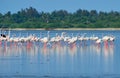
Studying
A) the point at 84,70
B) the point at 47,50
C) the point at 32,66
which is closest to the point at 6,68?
the point at 32,66

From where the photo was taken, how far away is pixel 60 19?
10075 cm

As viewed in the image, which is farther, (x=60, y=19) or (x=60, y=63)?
(x=60, y=19)

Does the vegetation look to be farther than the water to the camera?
Yes

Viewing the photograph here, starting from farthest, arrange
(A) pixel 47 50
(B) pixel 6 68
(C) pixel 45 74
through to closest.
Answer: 1. (A) pixel 47 50
2. (B) pixel 6 68
3. (C) pixel 45 74

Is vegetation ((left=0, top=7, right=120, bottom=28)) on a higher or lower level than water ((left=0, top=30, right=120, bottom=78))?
higher

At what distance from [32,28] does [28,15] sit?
13.8m

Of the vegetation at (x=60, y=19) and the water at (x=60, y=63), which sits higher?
the vegetation at (x=60, y=19)

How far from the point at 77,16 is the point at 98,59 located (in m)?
72.2

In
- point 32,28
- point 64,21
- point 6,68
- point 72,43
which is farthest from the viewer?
point 64,21

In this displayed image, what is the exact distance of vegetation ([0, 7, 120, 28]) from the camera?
3637 inches

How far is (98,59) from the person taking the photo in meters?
30.3

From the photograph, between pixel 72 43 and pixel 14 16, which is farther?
pixel 14 16

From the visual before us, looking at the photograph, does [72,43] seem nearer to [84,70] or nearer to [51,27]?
[84,70]

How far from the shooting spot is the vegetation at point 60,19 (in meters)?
92.4
